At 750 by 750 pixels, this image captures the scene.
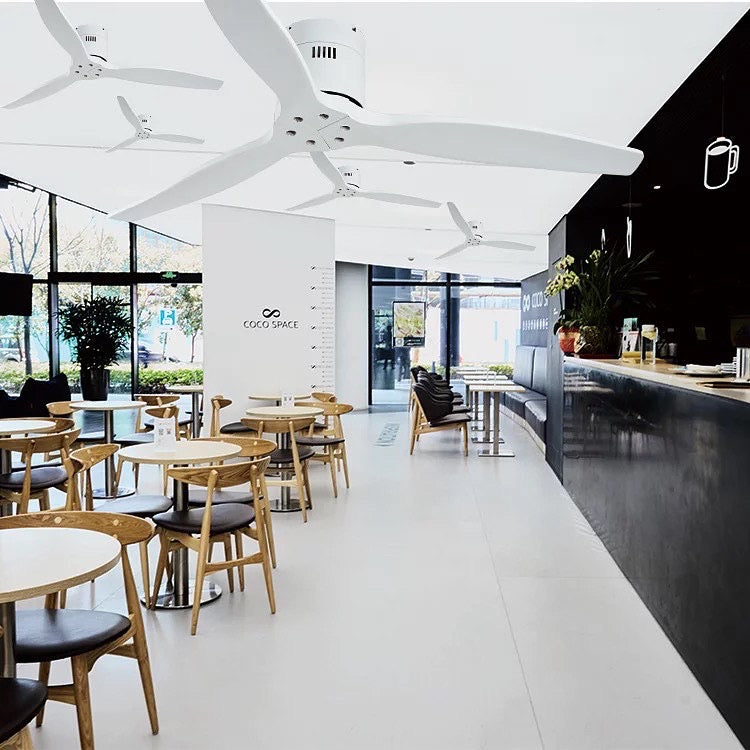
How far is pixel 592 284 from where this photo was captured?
6.61 meters

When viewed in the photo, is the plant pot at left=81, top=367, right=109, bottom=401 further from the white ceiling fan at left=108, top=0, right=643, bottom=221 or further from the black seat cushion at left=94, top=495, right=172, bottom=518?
the white ceiling fan at left=108, top=0, right=643, bottom=221

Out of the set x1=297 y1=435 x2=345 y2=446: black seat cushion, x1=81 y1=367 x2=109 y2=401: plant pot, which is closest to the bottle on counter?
x1=297 y1=435 x2=345 y2=446: black seat cushion

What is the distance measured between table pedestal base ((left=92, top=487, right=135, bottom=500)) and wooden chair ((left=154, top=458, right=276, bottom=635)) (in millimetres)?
3157

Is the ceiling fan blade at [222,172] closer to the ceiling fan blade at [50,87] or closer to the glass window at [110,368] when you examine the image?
the ceiling fan blade at [50,87]

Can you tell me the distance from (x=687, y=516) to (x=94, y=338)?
388 inches

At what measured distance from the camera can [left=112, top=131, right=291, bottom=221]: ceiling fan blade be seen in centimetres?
314

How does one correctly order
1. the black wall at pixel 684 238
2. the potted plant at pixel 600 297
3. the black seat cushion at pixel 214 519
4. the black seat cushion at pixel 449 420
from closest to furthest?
the black seat cushion at pixel 214 519 < the potted plant at pixel 600 297 < the black wall at pixel 684 238 < the black seat cushion at pixel 449 420

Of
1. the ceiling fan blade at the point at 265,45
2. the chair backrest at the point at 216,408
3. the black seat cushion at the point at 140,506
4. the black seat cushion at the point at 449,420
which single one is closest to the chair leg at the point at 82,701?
the black seat cushion at the point at 140,506

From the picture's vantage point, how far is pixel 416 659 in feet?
11.3

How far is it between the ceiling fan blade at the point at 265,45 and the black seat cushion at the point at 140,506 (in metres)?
2.59

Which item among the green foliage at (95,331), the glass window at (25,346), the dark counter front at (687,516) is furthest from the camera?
the glass window at (25,346)

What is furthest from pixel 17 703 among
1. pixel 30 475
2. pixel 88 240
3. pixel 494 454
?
pixel 88 240

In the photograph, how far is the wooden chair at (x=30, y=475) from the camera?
4.92 meters

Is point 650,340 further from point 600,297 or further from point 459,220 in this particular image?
point 459,220
